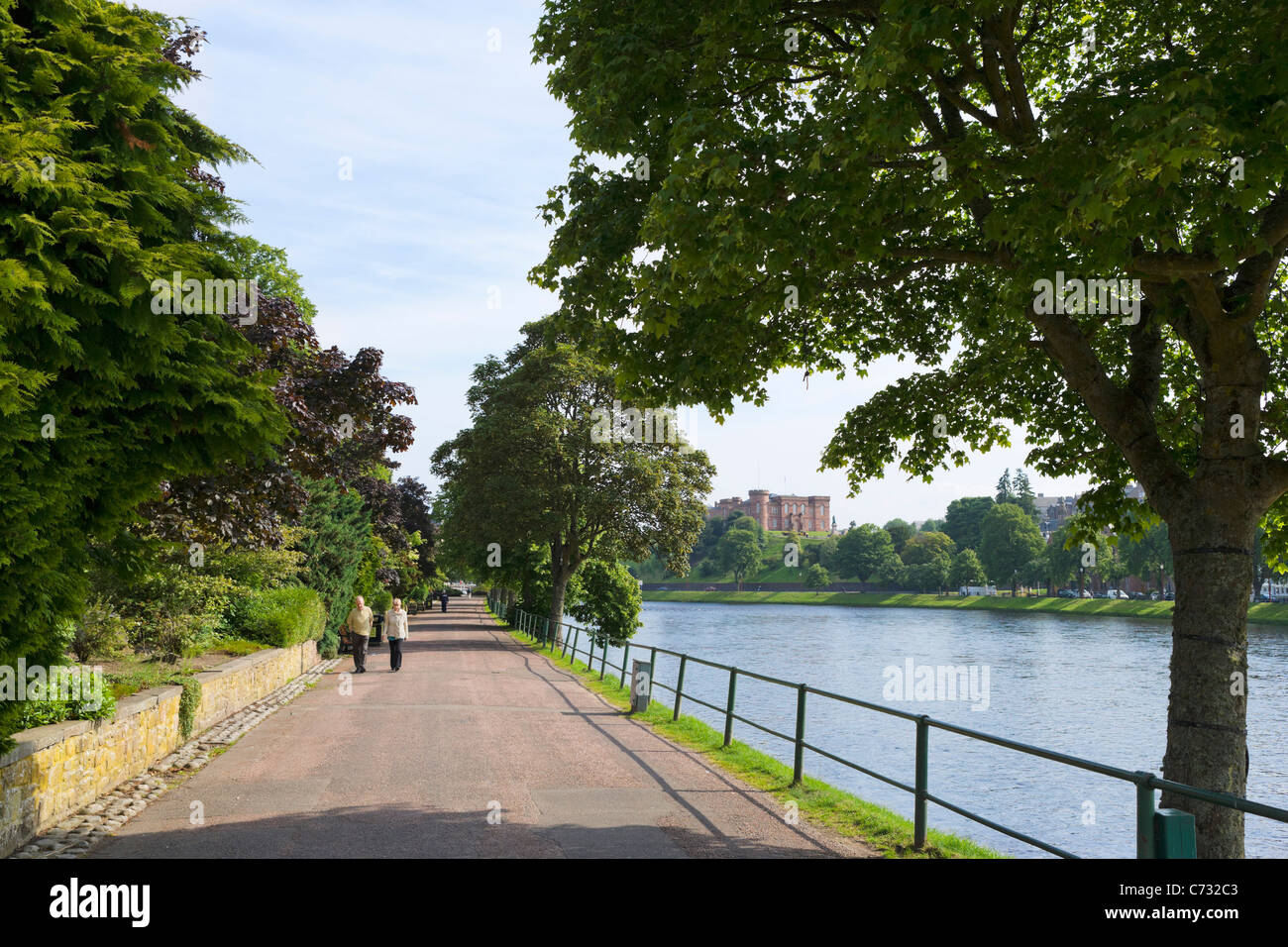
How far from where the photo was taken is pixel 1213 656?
7.44 m

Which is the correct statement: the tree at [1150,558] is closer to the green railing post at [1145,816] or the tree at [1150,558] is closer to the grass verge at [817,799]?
the grass verge at [817,799]

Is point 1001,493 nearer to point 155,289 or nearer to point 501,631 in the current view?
point 501,631

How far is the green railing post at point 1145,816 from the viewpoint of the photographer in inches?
207

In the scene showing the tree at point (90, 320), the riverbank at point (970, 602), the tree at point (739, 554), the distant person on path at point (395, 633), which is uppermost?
the tree at point (90, 320)

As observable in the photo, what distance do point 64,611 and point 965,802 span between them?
1635cm

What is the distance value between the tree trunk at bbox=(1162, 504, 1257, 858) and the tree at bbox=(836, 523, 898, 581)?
125 metres

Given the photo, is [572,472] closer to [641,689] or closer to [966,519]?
[641,689]

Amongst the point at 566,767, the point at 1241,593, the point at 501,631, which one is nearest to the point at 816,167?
the point at 1241,593

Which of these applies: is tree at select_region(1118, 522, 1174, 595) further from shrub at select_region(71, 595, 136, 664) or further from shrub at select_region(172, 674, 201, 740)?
shrub at select_region(71, 595, 136, 664)

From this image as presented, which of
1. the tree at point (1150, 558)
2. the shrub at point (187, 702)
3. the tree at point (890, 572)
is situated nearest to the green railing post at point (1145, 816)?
the shrub at point (187, 702)

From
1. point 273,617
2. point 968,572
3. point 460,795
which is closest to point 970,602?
point 968,572

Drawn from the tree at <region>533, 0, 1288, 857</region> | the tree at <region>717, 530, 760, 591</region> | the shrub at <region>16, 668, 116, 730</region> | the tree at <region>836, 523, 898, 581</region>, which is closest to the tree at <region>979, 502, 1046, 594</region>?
the tree at <region>836, 523, 898, 581</region>

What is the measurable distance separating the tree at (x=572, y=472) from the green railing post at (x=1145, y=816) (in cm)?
3044
